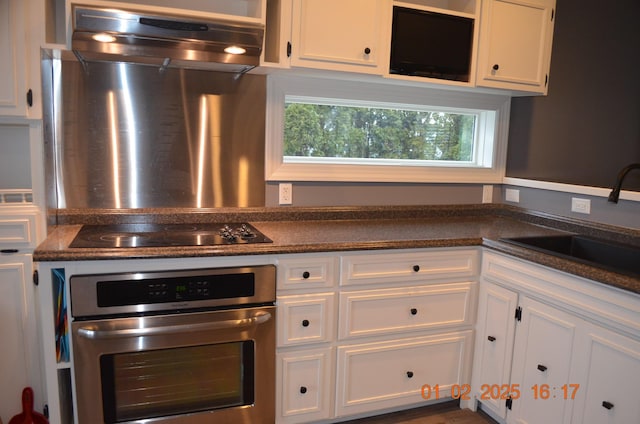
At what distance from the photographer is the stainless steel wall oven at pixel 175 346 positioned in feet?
5.72

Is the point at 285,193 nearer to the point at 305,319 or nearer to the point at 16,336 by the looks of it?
the point at 305,319

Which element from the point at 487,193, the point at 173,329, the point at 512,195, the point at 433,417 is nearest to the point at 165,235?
the point at 173,329

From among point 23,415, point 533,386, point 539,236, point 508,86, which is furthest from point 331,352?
point 508,86

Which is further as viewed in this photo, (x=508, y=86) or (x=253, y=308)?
(x=508, y=86)

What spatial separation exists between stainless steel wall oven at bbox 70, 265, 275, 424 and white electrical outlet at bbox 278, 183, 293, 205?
2.11 feet

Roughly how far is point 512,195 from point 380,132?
Answer: 914 mm

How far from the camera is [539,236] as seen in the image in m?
2.29

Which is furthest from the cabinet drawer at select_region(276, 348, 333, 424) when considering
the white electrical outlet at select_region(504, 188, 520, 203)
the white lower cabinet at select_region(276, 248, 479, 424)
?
the white electrical outlet at select_region(504, 188, 520, 203)

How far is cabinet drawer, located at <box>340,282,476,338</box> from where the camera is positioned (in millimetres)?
2088

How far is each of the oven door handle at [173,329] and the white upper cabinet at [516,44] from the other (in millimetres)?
1640

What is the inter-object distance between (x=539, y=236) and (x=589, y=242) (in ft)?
0.84

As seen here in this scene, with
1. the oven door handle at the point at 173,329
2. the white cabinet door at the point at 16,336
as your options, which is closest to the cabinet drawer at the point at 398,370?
the oven door handle at the point at 173,329

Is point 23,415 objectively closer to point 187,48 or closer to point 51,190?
point 51,190

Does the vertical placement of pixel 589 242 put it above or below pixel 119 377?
above
